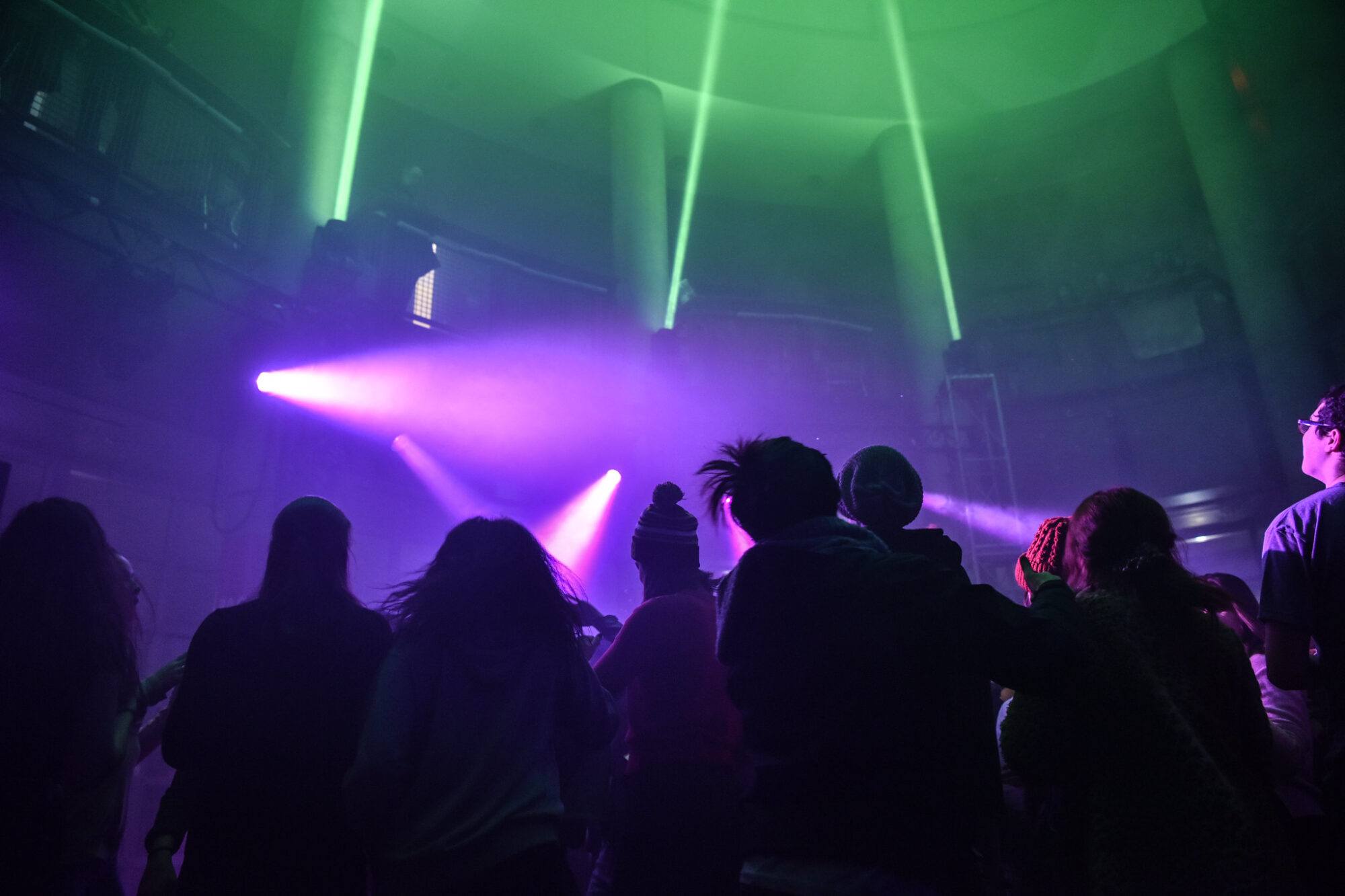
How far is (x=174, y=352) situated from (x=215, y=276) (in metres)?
0.85

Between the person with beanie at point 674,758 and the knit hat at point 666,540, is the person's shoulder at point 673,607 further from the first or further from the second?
the knit hat at point 666,540

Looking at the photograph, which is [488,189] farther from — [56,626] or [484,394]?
[56,626]

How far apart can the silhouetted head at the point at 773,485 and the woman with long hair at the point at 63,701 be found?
1712 millimetres

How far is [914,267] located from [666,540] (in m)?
12.9

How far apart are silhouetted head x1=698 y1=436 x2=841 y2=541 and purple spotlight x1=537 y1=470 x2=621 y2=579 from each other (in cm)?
851

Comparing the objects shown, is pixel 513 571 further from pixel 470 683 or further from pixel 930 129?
pixel 930 129

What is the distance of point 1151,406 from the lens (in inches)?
531

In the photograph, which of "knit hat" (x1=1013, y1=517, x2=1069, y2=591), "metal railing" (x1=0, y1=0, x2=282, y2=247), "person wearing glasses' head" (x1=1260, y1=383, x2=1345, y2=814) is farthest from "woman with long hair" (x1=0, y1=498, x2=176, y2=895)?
"metal railing" (x1=0, y1=0, x2=282, y2=247)

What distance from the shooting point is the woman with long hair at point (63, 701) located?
73.4 inches

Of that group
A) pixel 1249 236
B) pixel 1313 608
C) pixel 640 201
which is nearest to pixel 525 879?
pixel 1313 608

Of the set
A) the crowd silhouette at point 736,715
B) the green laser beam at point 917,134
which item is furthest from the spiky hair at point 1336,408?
the green laser beam at point 917,134

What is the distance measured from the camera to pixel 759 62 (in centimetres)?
1369

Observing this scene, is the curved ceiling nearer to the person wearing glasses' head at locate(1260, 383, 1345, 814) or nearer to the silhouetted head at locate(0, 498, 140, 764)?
the silhouetted head at locate(0, 498, 140, 764)

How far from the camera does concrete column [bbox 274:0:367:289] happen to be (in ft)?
26.8
